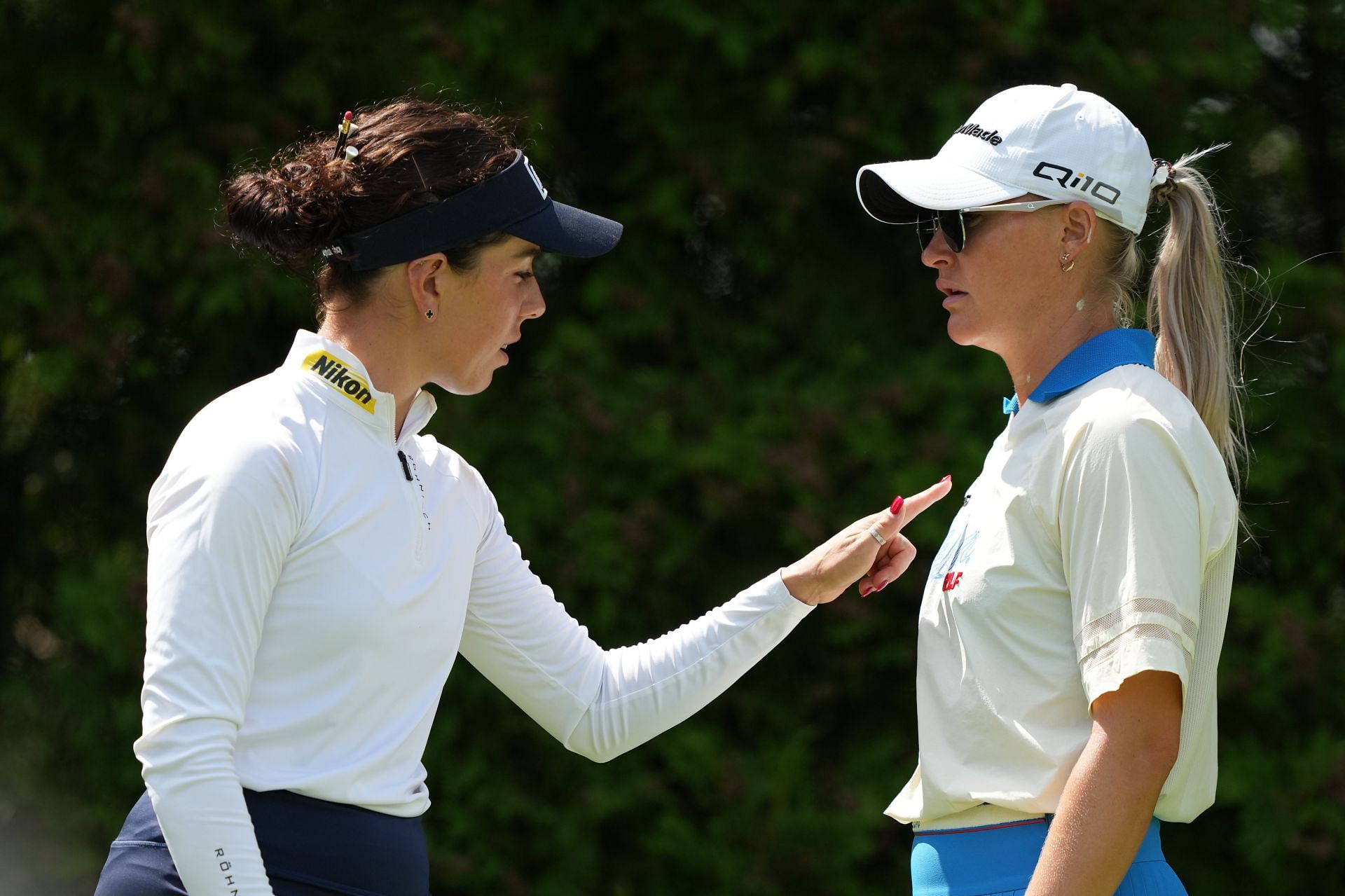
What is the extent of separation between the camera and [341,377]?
2031mm

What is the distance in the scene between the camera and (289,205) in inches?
82.6

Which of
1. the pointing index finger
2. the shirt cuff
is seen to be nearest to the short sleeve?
the pointing index finger

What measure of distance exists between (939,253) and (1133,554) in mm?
654

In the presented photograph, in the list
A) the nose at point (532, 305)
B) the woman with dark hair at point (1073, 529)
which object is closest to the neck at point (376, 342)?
the nose at point (532, 305)

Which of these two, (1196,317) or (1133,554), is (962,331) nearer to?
(1196,317)

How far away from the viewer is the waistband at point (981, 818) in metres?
1.85

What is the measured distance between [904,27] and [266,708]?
300 cm

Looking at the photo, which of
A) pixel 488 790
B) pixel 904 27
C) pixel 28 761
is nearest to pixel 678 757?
pixel 488 790

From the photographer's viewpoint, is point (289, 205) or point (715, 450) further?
point (715, 450)

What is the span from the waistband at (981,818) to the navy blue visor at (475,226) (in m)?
1.06

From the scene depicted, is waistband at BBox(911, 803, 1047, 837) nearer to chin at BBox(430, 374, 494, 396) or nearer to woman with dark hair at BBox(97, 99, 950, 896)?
woman with dark hair at BBox(97, 99, 950, 896)

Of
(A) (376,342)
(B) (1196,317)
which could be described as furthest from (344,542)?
(B) (1196,317)

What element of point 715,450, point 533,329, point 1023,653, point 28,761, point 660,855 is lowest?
point 660,855

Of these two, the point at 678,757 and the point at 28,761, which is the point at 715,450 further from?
the point at 28,761
